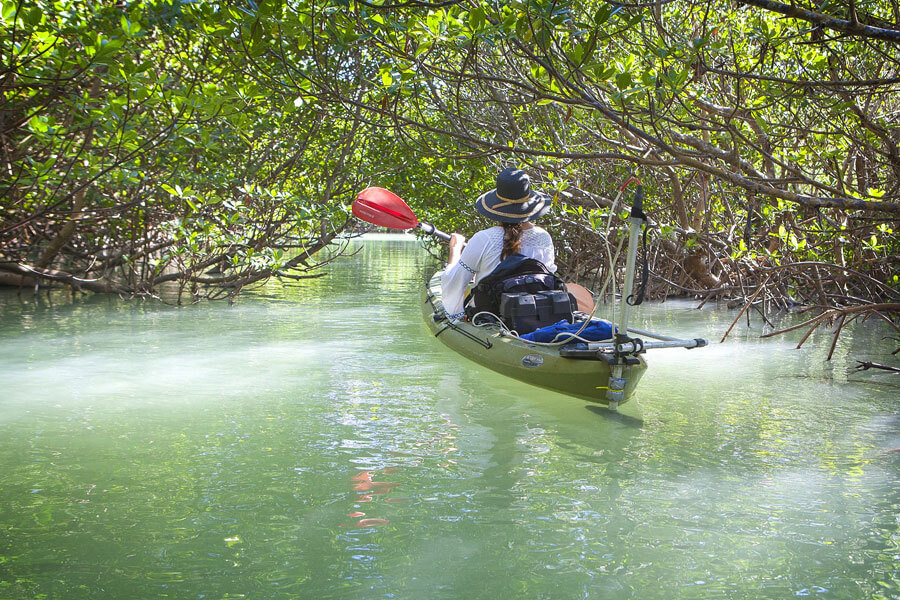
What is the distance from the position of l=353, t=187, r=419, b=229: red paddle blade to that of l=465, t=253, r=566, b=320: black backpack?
175 centimetres

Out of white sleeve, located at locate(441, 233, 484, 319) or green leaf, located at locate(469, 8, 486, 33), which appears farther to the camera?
white sleeve, located at locate(441, 233, 484, 319)

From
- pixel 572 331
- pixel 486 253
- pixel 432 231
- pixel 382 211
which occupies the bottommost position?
pixel 572 331

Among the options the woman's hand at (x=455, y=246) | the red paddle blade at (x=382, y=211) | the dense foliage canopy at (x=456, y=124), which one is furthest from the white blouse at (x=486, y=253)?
the red paddle blade at (x=382, y=211)

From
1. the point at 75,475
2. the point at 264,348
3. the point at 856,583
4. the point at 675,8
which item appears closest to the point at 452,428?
the point at 75,475

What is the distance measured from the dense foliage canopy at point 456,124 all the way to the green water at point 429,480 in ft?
3.51

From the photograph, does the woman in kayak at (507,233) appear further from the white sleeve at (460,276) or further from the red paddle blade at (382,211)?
the red paddle blade at (382,211)

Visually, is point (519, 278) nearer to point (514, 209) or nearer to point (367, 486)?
point (514, 209)

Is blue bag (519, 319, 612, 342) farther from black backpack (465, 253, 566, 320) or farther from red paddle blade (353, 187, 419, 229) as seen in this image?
red paddle blade (353, 187, 419, 229)

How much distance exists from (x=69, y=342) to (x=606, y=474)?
5194mm

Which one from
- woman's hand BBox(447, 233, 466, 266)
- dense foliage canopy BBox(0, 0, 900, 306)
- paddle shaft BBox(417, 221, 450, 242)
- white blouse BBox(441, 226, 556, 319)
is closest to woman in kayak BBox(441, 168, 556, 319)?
white blouse BBox(441, 226, 556, 319)

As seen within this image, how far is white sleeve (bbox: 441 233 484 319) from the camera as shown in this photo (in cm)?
580

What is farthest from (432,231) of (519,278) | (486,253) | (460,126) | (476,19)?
(476,19)

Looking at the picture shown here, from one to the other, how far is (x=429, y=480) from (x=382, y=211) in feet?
13.7

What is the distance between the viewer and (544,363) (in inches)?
194
